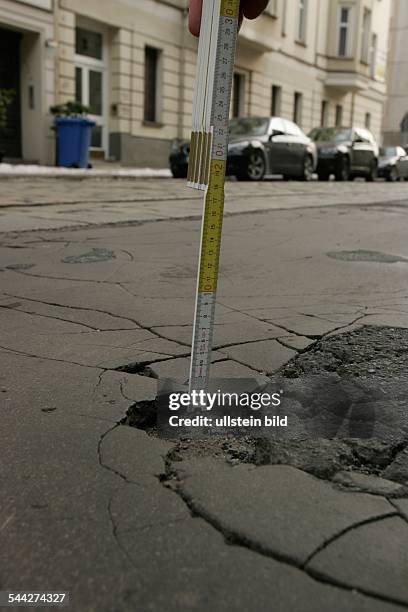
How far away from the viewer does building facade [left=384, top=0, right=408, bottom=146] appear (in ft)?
147

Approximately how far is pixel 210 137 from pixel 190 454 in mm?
944

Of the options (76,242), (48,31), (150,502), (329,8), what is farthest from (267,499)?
(329,8)

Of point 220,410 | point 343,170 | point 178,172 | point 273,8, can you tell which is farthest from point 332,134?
point 220,410

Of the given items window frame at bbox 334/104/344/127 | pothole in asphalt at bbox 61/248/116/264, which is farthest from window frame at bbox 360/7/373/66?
pothole in asphalt at bbox 61/248/116/264

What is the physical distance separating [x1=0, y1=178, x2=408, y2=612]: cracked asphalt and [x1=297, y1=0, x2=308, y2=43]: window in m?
27.2

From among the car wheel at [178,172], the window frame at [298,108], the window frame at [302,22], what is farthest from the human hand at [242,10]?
the window frame at [302,22]

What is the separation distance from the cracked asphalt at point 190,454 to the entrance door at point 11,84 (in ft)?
44.4

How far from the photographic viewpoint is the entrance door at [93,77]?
18.4 metres

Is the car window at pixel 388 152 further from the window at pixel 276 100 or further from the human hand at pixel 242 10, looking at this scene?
the human hand at pixel 242 10

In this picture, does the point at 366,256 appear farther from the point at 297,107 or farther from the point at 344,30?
the point at 344,30

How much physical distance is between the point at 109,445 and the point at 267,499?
536 millimetres

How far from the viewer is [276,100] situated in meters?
27.7

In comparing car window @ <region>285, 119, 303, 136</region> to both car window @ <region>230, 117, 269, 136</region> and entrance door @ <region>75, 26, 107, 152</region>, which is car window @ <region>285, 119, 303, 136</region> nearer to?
car window @ <region>230, 117, 269, 136</region>

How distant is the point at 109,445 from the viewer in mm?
1969
